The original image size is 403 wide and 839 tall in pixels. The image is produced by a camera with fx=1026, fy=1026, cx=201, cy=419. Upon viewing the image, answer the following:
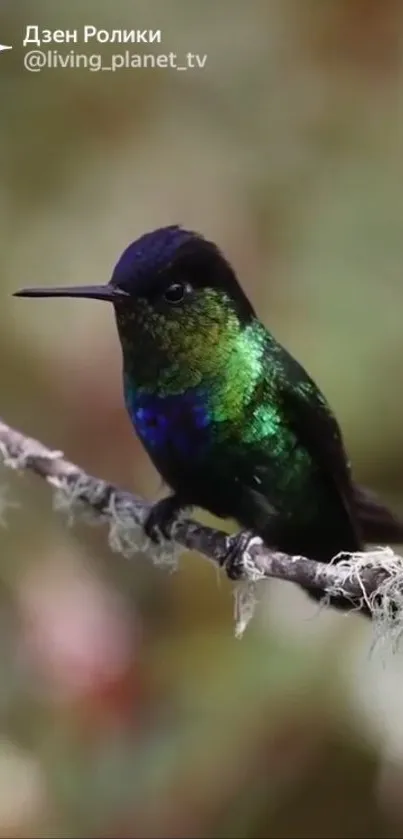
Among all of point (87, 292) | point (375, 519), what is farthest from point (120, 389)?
point (375, 519)

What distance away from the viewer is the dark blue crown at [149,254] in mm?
862

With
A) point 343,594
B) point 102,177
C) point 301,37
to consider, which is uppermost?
point 301,37

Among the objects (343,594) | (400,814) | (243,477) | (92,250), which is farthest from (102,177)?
(400,814)

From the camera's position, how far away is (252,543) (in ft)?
2.95

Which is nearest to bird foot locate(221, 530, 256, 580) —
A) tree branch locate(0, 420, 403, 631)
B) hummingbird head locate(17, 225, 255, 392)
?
tree branch locate(0, 420, 403, 631)

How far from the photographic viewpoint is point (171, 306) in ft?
2.86

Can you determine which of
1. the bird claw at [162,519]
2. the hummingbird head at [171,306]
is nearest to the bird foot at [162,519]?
the bird claw at [162,519]

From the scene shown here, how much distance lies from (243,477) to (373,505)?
0.12 metres

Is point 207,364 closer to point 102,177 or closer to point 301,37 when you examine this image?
point 102,177

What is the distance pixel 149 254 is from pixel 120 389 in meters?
0.13

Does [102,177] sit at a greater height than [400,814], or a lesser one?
greater

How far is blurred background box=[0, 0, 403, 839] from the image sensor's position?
92cm

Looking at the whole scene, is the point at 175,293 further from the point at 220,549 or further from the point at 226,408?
the point at 220,549

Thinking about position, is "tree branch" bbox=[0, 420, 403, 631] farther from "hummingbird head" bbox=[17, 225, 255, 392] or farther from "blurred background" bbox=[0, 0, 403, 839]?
"hummingbird head" bbox=[17, 225, 255, 392]
